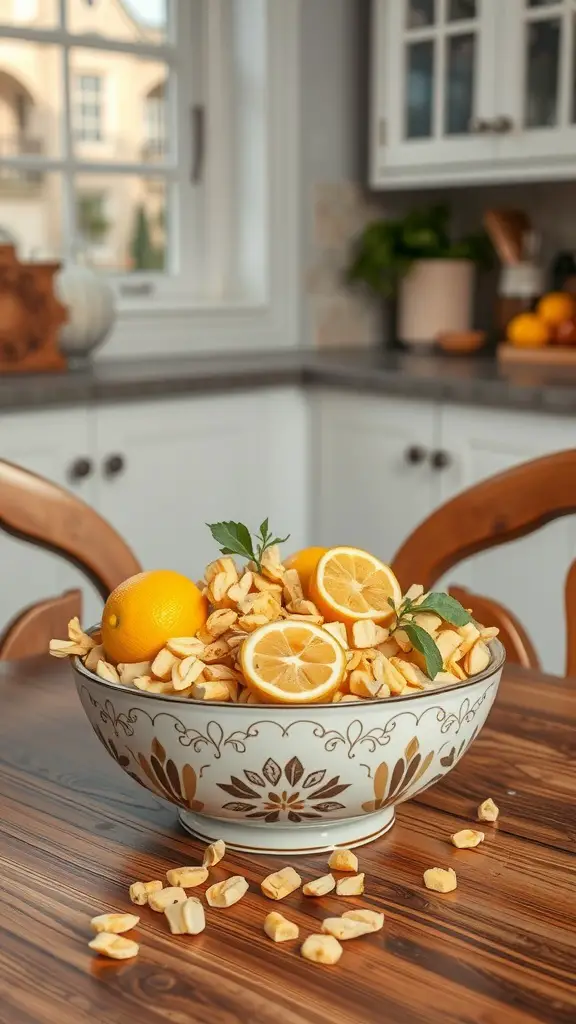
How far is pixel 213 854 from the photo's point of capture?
72 cm

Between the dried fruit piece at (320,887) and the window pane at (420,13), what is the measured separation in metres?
2.64

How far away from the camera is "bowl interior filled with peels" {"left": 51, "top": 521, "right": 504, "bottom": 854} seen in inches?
27.2

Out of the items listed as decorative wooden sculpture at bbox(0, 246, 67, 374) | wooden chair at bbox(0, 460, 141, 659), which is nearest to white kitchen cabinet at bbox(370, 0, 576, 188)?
decorative wooden sculpture at bbox(0, 246, 67, 374)

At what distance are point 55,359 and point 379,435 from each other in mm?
679

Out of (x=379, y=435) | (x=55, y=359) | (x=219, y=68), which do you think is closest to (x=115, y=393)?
(x=55, y=359)

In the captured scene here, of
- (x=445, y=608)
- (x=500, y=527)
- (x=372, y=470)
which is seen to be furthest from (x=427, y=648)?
(x=372, y=470)

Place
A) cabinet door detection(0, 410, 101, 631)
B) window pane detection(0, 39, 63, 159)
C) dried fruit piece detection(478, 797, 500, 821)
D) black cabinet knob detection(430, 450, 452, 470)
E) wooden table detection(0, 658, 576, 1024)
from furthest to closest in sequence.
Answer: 1. window pane detection(0, 39, 63, 159)
2. black cabinet knob detection(430, 450, 452, 470)
3. cabinet door detection(0, 410, 101, 631)
4. dried fruit piece detection(478, 797, 500, 821)
5. wooden table detection(0, 658, 576, 1024)

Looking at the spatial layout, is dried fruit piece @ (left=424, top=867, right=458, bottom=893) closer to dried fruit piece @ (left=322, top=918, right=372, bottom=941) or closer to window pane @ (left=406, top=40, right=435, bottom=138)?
dried fruit piece @ (left=322, top=918, right=372, bottom=941)

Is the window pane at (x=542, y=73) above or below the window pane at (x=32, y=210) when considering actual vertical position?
above

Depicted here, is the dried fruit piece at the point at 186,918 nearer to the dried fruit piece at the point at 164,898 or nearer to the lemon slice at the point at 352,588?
the dried fruit piece at the point at 164,898

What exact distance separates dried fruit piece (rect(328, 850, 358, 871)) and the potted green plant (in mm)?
2561

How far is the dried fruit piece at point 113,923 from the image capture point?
632 millimetres

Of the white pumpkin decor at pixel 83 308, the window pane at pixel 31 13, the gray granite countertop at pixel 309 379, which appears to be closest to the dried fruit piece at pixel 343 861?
the gray granite countertop at pixel 309 379

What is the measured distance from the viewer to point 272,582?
80 cm
